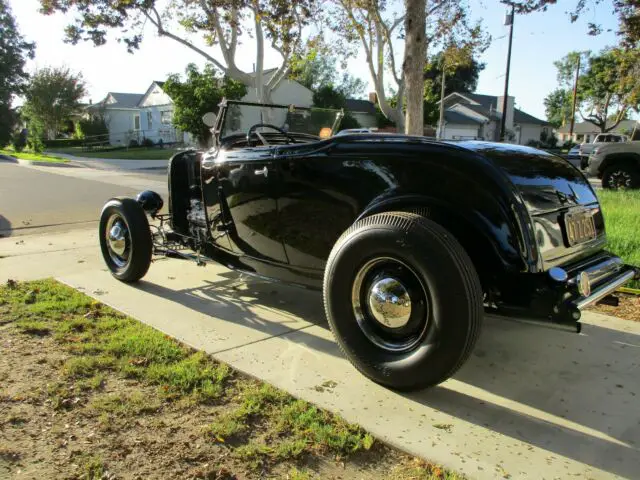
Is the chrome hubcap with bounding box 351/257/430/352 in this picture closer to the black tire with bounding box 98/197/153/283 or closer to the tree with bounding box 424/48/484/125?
the black tire with bounding box 98/197/153/283

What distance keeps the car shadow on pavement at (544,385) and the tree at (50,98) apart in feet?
155

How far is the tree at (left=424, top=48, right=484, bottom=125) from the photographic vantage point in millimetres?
17438

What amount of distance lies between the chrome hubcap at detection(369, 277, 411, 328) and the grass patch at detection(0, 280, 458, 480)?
57 centimetres

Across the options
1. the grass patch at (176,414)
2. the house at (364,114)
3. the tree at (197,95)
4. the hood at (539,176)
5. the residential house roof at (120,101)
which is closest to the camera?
the grass patch at (176,414)

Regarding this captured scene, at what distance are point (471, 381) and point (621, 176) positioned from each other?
32.8ft

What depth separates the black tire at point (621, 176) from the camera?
1080cm

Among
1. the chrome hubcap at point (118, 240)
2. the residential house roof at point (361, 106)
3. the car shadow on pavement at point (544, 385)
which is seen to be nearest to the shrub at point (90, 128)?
the residential house roof at point (361, 106)

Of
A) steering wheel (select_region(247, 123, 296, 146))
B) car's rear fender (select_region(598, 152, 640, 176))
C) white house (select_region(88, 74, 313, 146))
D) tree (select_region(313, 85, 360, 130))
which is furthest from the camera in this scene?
white house (select_region(88, 74, 313, 146))

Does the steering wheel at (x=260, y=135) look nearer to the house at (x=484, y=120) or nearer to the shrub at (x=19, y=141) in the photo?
the house at (x=484, y=120)

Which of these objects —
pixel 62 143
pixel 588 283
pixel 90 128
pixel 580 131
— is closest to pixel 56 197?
pixel 588 283

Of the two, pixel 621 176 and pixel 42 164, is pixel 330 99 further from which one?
pixel 621 176

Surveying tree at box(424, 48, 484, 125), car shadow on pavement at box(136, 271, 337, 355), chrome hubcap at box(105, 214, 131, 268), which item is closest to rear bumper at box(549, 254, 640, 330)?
car shadow on pavement at box(136, 271, 337, 355)

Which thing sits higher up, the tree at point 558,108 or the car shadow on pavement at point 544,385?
the tree at point 558,108

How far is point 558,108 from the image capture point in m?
77.4
